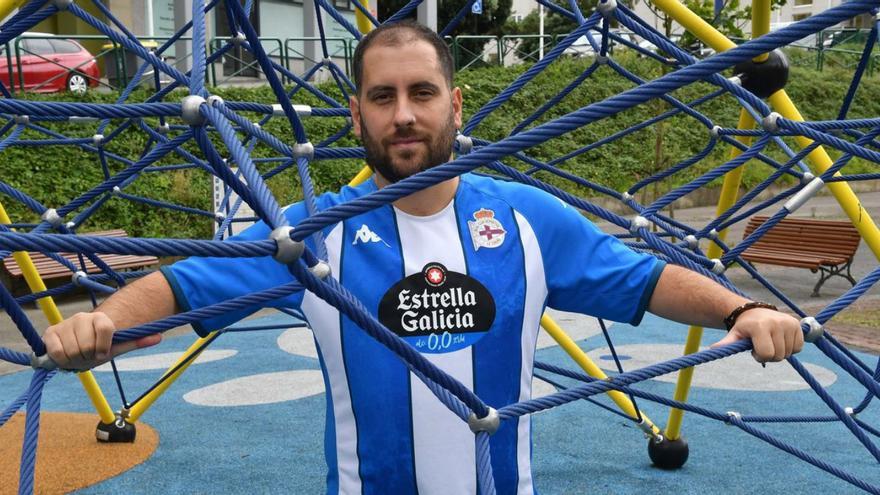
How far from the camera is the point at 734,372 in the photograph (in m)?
5.55

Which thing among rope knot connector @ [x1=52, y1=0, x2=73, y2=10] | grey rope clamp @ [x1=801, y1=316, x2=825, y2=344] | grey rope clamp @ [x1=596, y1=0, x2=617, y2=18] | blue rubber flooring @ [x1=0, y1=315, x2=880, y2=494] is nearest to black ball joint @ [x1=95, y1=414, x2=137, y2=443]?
blue rubber flooring @ [x1=0, y1=315, x2=880, y2=494]

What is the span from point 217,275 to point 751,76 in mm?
1754

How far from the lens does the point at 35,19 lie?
2418 mm

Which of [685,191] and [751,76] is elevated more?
[751,76]

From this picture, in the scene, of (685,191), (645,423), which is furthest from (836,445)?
(685,191)

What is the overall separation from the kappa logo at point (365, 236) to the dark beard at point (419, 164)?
15 cm

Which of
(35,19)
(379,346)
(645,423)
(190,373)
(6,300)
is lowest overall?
(190,373)

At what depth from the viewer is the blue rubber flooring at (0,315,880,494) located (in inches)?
146

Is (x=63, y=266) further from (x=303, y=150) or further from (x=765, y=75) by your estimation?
(x=765, y=75)

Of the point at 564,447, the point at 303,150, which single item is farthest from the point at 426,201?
the point at 564,447

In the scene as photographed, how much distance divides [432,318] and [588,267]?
0.33m

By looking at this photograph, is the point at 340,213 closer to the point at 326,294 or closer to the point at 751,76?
the point at 326,294

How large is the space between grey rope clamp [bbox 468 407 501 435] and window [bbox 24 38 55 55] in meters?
11.7

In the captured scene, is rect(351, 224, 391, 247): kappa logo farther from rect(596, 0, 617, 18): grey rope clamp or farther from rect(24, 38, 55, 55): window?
rect(24, 38, 55, 55): window
